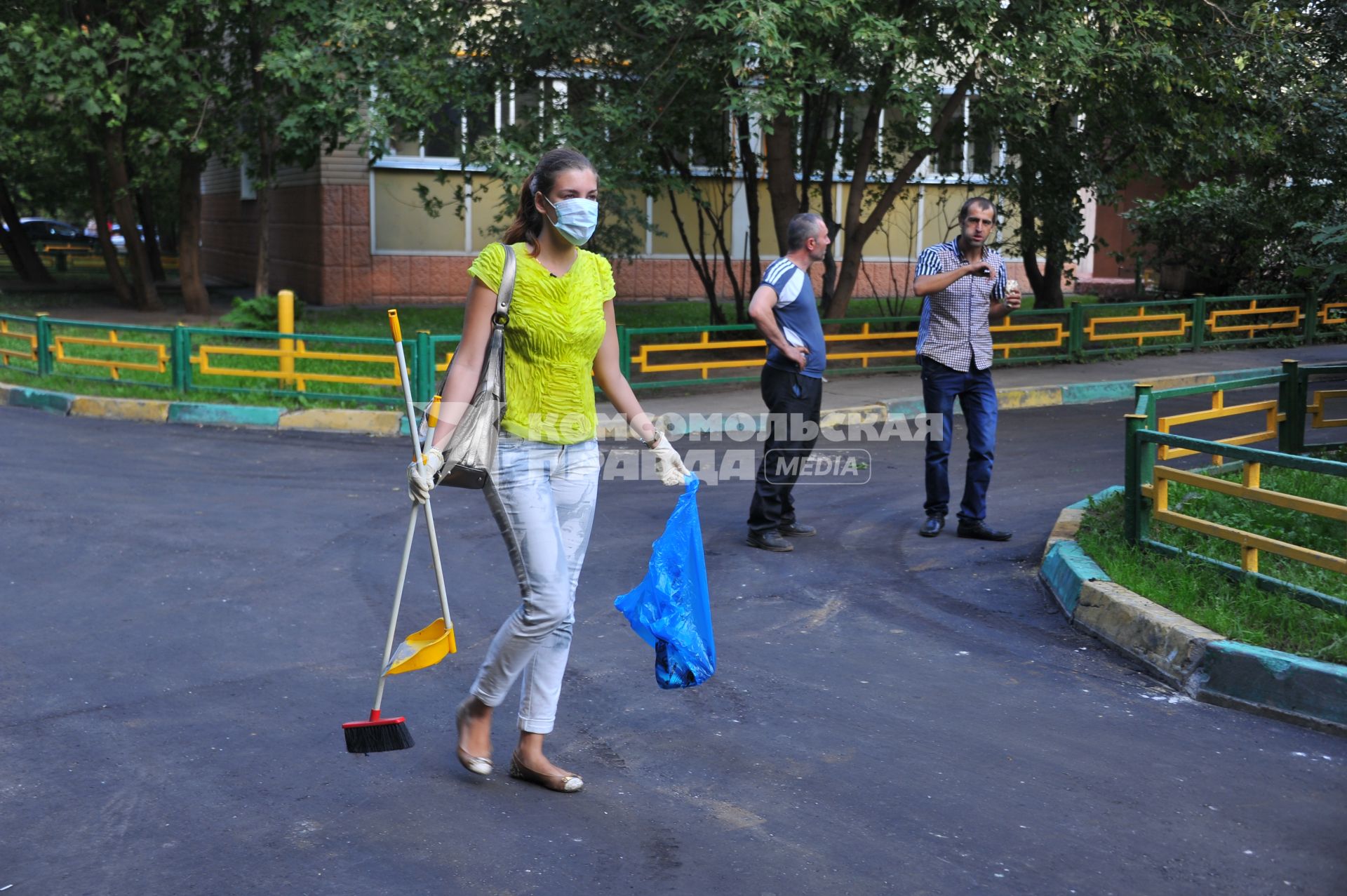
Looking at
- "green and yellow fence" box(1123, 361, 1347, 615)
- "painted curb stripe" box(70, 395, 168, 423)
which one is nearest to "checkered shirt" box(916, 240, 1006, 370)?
"green and yellow fence" box(1123, 361, 1347, 615)

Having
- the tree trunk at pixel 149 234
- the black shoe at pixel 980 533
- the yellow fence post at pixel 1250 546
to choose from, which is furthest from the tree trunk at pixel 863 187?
the tree trunk at pixel 149 234

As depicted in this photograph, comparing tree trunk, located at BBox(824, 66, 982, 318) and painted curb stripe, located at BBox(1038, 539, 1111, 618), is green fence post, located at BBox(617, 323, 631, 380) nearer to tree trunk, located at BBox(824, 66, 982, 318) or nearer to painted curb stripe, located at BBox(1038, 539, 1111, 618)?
tree trunk, located at BBox(824, 66, 982, 318)

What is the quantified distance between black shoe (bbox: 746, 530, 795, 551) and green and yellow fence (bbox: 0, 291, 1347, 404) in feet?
11.6

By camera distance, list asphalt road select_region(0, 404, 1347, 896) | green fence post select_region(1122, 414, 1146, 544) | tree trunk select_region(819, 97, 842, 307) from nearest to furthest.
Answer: asphalt road select_region(0, 404, 1347, 896), green fence post select_region(1122, 414, 1146, 544), tree trunk select_region(819, 97, 842, 307)

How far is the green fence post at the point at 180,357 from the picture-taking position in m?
12.8

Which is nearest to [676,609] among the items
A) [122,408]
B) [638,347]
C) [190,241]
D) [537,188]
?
[537,188]

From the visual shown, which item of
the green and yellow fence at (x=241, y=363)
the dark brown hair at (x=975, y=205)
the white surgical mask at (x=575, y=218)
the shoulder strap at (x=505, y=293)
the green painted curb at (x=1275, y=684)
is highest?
the dark brown hair at (x=975, y=205)

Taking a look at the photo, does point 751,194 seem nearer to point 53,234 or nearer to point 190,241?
point 190,241

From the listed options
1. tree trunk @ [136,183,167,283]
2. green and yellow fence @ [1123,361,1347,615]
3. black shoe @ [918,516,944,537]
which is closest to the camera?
green and yellow fence @ [1123,361,1347,615]

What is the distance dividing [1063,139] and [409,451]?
9849 mm

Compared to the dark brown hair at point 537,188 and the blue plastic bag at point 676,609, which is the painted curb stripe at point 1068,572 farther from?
the dark brown hair at point 537,188

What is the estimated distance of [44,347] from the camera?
44.9 feet

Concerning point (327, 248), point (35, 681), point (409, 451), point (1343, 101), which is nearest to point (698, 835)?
point (35, 681)

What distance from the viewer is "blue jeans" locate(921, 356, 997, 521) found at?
7.82 metres
